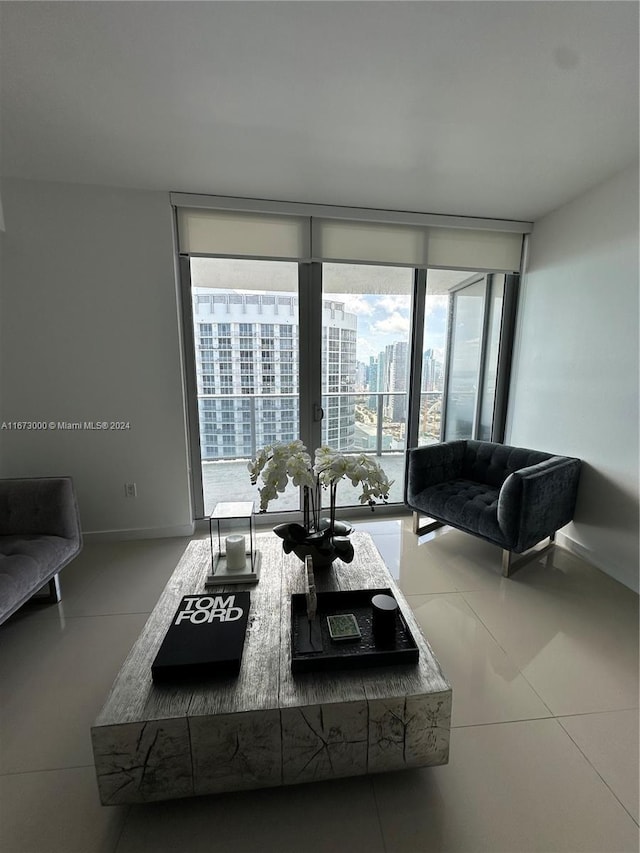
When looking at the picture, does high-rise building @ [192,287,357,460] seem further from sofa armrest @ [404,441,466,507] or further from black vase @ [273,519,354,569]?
black vase @ [273,519,354,569]

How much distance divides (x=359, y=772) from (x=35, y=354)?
2.90m

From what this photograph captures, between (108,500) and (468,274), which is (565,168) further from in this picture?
(108,500)

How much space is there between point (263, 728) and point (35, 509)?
1.81 m

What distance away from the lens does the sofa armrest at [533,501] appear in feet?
6.65

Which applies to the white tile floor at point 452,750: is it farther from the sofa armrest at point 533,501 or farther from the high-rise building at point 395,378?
the high-rise building at point 395,378

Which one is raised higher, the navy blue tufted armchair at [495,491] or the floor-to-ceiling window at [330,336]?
the floor-to-ceiling window at [330,336]

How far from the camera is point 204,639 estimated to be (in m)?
1.10

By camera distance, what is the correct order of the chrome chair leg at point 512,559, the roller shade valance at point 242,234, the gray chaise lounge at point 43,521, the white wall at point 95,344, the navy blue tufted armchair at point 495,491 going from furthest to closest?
the roller shade valance at point 242,234 → the white wall at point 95,344 → the chrome chair leg at point 512,559 → the navy blue tufted armchair at point 495,491 → the gray chaise lounge at point 43,521

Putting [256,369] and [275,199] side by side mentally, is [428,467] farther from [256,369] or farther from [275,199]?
[275,199]

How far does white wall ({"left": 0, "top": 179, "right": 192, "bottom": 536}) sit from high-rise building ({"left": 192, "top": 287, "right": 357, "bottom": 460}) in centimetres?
27

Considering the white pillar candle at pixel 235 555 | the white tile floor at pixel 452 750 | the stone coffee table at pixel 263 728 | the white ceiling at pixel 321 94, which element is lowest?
the white tile floor at pixel 452 750

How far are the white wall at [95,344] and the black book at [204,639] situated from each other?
1619 millimetres

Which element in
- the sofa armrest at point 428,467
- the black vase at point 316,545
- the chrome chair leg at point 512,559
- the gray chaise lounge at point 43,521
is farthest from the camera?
the sofa armrest at point 428,467

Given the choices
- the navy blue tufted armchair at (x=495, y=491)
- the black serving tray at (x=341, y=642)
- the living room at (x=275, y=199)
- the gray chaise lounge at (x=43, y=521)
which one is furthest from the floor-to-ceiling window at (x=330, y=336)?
the black serving tray at (x=341, y=642)
